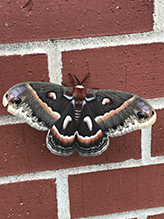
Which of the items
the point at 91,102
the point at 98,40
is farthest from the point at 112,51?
the point at 91,102

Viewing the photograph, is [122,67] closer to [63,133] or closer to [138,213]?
[63,133]

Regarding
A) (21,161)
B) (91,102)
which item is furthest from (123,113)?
(21,161)

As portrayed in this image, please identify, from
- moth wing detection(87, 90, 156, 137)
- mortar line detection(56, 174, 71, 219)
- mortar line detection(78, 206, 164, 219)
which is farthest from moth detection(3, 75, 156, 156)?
mortar line detection(78, 206, 164, 219)

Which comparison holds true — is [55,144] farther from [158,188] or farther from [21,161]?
[158,188]

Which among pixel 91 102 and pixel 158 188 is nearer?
pixel 91 102

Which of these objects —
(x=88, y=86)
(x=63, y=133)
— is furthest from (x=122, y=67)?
(x=63, y=133)

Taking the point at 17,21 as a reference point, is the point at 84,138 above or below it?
below

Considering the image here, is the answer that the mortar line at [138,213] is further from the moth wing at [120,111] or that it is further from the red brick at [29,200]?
the moth wing at [120,111]

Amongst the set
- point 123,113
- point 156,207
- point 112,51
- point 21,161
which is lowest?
point 156,207
